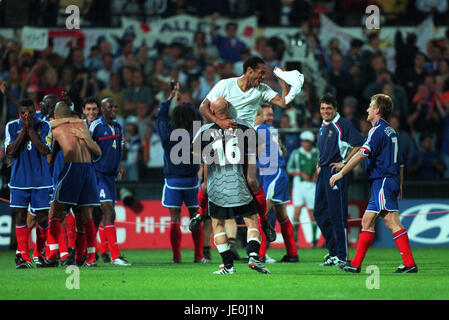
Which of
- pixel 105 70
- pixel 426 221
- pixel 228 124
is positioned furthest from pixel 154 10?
pixel 228 124

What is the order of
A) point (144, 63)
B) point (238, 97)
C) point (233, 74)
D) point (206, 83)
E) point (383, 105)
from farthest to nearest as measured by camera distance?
point (144, 63)
point (206, 83)
point (233, 74)
point (383, 105)
point (238, 97)

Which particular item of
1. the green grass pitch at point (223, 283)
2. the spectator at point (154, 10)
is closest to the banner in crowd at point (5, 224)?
the green grass pitch at point (223, 283)

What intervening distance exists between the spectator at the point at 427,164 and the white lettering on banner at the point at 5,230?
911 cm

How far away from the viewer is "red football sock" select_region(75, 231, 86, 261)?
11867 mm

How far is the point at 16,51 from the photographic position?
811 inches

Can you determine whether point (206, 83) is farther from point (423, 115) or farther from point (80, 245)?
point (80, 245)

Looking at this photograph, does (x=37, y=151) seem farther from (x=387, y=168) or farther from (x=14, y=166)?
(x=387, y=168)

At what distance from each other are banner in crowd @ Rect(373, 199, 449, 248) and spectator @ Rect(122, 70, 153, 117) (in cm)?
669

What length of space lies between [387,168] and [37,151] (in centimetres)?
535

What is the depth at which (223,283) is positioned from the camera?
9023 millimetres

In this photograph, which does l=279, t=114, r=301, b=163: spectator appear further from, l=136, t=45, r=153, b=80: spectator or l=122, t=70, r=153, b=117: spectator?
l=136, t=45, r=153, b=80: spectator

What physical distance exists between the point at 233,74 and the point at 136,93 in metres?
2.45
